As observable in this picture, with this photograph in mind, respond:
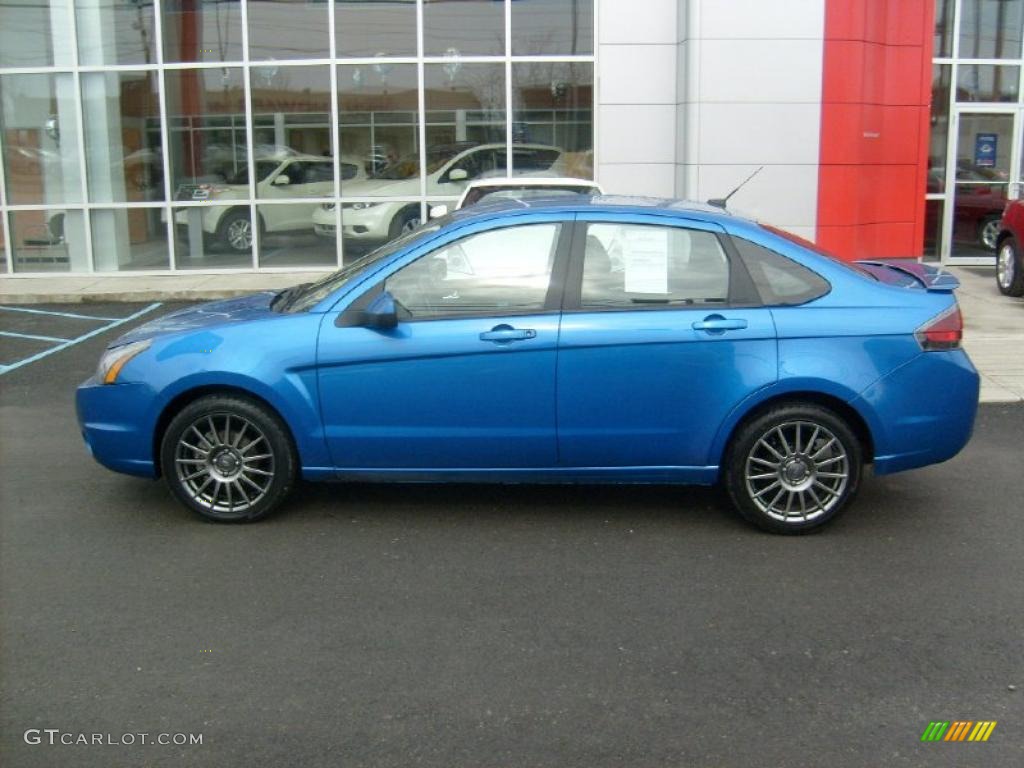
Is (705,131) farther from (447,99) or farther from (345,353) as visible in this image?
(345,353)

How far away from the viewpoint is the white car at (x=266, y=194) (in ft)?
49.9

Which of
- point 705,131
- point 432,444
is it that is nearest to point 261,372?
point 432,444

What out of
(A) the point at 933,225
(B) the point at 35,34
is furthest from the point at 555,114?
(B) the point at 35,34

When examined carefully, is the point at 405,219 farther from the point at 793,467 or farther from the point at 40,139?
the point at 793,467

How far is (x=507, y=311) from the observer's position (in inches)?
213

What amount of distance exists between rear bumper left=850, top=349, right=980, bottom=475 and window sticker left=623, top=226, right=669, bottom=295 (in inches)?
44.4

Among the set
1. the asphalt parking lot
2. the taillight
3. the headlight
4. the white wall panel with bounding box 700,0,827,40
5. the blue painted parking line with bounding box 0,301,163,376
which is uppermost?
the white wall panel with bounding box 700,0,827,40

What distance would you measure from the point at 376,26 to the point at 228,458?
35.1 ft

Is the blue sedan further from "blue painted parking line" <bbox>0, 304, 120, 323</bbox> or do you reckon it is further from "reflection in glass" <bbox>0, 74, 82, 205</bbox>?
"reflection in glass" <bbox>0, 74, 82, 205</bbox>

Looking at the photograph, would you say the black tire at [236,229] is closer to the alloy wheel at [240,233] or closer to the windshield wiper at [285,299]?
the alloy wheel at [240,233]

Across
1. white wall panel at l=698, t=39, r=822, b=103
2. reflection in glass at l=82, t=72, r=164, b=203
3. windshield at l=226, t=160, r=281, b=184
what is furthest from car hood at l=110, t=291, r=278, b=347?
reflection in glass at l=82, t=72, r=164, b=203

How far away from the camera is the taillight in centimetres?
535

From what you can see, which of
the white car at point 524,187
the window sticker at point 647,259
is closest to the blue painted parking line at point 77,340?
the white car at point 524,187

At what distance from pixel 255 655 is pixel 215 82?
491 inches
